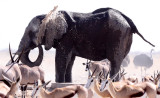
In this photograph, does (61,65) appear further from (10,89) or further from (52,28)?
(10,89)

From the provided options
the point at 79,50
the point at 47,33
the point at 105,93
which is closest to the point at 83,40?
the point at 79,50

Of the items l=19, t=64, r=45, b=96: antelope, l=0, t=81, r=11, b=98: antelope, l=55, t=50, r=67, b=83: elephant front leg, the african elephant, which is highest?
l=0, t=81, r=11, b=98: antelope

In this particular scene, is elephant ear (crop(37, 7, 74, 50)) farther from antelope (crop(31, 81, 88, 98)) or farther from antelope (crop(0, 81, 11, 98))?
antelope (crop(0, 81, 11, 98))

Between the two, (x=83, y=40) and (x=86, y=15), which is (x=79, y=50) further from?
(x=86, y=15)

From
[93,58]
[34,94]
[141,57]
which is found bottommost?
[141,57]

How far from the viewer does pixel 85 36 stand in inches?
538

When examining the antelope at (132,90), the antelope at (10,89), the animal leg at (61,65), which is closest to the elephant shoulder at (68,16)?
the animal leg at (61,65)

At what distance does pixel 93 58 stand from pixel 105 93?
384 cm

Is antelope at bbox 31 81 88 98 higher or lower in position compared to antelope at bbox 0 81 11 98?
lower

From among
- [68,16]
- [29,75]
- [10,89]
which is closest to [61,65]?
[68,16]

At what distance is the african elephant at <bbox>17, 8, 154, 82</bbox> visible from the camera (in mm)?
13484

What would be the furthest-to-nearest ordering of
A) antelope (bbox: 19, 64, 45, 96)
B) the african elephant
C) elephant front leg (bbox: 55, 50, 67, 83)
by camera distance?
antelope (bbox: 19, 64, 45, 96) < the african elephant < elephant front leg (bbox: 55, 50, 67, 83)

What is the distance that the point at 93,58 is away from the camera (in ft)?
45.6

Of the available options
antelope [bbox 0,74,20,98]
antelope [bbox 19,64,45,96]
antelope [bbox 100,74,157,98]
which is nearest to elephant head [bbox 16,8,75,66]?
antelope [bbox 19,64,45,96]
